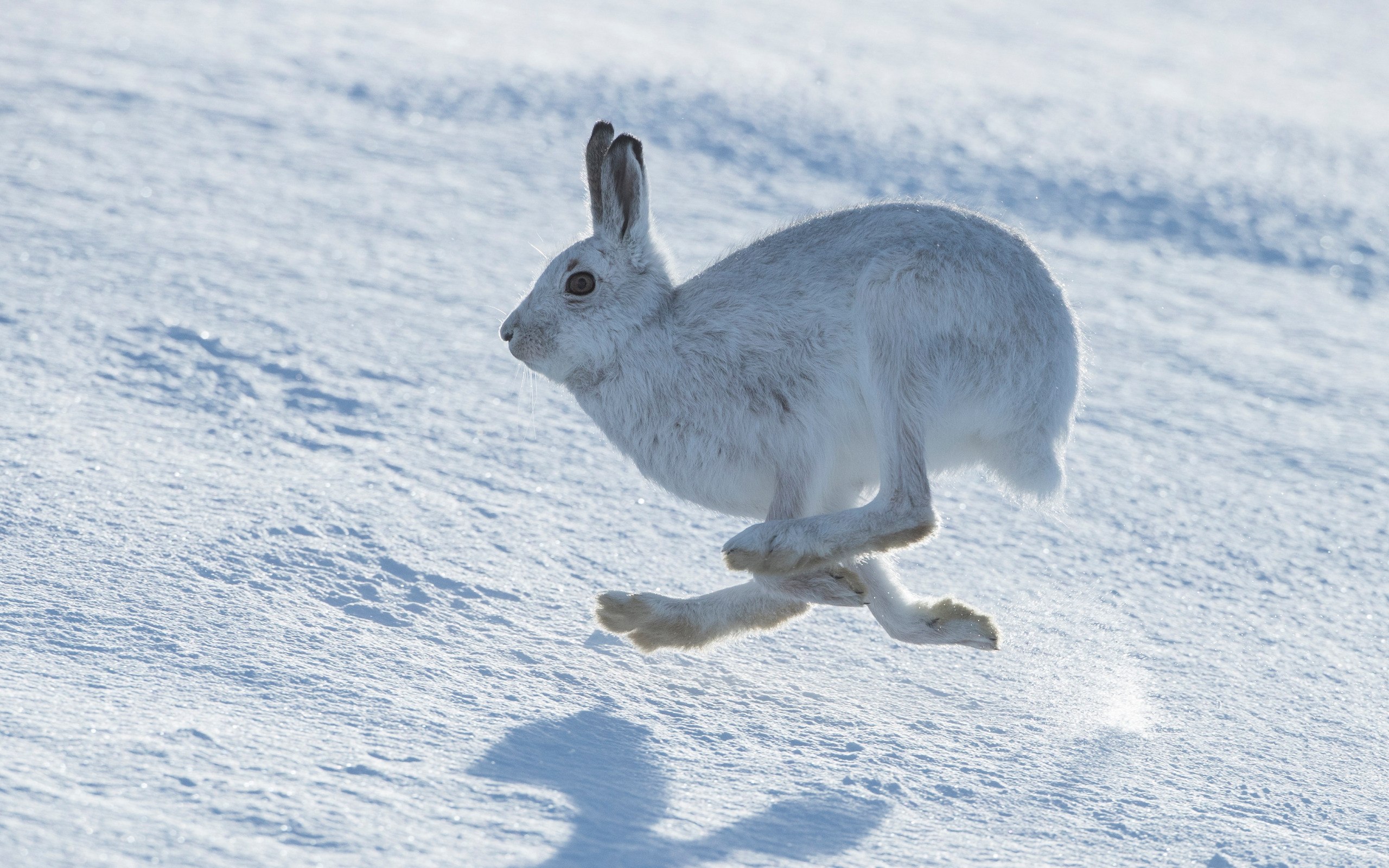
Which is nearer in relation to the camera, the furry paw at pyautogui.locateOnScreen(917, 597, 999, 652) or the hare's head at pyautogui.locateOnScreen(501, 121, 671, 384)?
the furry paw at pyautogui.locateOnScreen(917, 597, 999, 652)

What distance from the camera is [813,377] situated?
111 inches

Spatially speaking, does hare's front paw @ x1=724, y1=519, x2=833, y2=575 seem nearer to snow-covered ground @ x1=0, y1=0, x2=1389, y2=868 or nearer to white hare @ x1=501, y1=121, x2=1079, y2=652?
white hare @ x1=501, y1=121, x2=1079, y2=652

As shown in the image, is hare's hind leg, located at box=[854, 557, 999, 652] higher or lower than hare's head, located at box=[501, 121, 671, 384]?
lower

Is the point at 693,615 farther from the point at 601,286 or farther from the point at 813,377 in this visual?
the point at 601,286

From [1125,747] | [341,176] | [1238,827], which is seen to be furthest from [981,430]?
[341,176]

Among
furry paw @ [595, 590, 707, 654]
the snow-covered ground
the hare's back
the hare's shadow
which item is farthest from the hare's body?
the hare's shadow

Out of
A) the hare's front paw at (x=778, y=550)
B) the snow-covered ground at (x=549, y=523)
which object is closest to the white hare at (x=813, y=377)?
the hare's front paw at (x=778, y=550)

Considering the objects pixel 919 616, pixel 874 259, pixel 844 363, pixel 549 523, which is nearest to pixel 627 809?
pixel 919 616

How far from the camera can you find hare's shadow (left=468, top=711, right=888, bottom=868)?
6.97 feet

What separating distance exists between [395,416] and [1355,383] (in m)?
3.38

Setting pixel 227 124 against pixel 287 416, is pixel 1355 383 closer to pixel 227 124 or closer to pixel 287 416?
pixel 287 416

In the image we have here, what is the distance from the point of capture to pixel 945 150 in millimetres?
7289

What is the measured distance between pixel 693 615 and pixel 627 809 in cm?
76

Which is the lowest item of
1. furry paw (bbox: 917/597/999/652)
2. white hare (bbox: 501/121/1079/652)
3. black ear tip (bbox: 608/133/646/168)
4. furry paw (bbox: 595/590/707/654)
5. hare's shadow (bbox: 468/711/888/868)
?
hare's shadow (bbox: 468/711/888/868)
